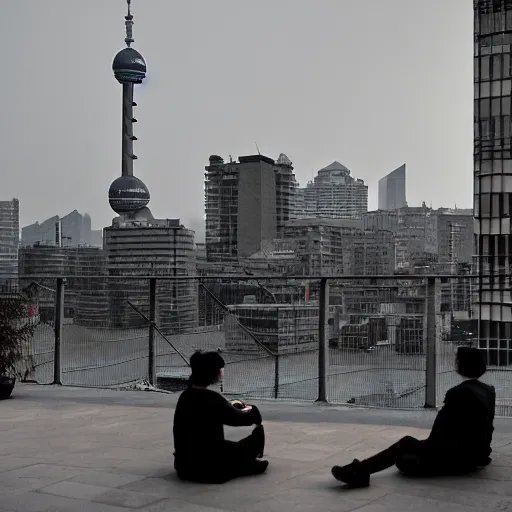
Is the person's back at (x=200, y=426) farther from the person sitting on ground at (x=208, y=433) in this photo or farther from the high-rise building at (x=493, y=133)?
the high-rise building at (x=493, y=133)

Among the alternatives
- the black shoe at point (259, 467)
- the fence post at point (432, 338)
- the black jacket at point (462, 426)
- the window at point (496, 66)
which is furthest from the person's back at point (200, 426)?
the window at point (496, 66)

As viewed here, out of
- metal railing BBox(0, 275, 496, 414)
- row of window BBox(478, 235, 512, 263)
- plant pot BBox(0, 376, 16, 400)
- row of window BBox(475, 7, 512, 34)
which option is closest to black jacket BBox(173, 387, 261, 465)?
metal railing BBox(0, 275, 496, 414)

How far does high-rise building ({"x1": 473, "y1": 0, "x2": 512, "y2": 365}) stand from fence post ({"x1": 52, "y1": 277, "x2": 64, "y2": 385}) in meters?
49.7

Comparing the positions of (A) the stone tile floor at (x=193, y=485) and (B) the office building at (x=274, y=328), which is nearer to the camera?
(A) the stone tile floor at (x=193, y=485)

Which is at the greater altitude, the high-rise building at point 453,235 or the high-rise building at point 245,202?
the high-rise building at point 245,202

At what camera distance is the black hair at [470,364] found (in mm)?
5207

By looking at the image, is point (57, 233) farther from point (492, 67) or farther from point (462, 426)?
point (462, 426)

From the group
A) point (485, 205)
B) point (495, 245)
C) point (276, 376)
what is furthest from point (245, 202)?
point (276, 376)

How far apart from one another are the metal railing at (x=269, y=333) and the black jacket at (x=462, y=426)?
2279 millimetres

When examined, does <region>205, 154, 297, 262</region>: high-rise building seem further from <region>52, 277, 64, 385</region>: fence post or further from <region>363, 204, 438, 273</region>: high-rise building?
<region>52, 277, 64, 385</region>: fence post

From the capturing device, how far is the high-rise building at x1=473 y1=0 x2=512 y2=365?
58.7 metres

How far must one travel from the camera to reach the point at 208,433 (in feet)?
16.2

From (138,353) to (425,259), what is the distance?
116666 mm

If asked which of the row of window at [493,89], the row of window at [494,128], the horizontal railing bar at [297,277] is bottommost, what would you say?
the horizontal railing bar at [297,277]
